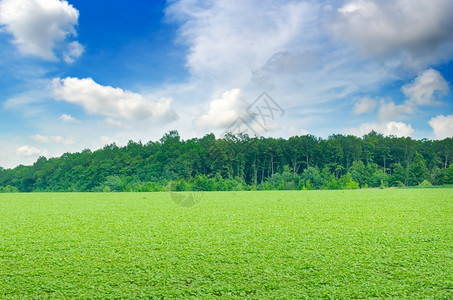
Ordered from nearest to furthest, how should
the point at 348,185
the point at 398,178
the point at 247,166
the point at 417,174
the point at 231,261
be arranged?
the point at 231,261 < the point at 348,185 < the point at 398,178 < the point at 417,174 < the point at 247,166

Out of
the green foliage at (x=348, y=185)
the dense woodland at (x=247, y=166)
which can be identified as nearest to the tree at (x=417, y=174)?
the dense woodland at (x=247, y=166)

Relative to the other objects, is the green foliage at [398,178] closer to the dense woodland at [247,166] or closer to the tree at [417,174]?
the dense woodland at [247,166]

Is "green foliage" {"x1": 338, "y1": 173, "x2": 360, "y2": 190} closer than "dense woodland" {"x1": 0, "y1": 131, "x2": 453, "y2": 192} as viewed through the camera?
Yes

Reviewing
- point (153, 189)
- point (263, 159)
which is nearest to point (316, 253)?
point (153, 189)

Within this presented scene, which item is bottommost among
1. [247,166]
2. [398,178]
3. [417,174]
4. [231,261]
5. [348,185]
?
[348,185]

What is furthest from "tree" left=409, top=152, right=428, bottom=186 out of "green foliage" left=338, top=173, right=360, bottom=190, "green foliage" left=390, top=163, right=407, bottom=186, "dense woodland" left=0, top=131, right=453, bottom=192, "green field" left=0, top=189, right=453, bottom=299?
"green field" left=0, top=189, right=453, bottom=299

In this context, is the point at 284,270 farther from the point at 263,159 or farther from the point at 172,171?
the point at 263,159

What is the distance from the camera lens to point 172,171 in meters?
42.9

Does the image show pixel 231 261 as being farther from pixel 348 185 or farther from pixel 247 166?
pixel 247 166

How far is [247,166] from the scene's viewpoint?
1975 inches

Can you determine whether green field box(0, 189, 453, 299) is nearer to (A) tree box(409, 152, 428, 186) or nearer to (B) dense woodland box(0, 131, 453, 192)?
(B) dense woodland box(0, 131, 453, 192)

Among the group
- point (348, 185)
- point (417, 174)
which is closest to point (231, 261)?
point (348, 185)

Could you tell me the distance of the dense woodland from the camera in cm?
4025

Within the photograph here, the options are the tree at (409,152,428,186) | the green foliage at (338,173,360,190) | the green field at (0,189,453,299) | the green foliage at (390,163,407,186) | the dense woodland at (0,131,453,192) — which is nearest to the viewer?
the green field at (0,189,453,299)
